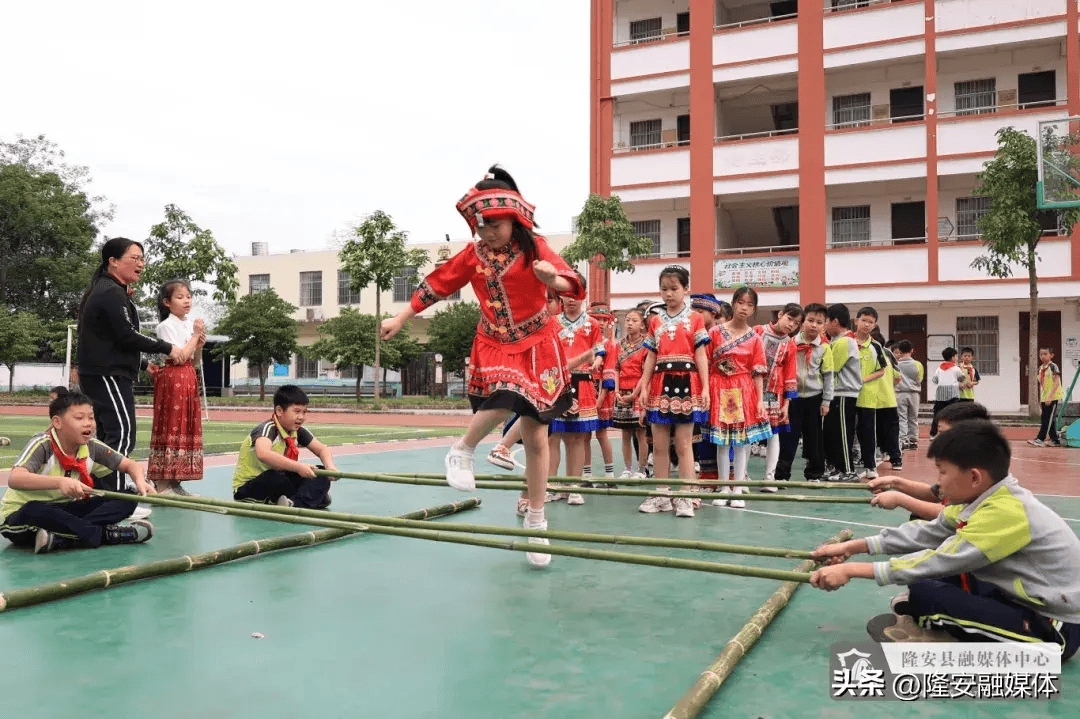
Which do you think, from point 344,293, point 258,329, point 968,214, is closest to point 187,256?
point 258,329

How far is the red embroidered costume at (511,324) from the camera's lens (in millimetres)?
3801

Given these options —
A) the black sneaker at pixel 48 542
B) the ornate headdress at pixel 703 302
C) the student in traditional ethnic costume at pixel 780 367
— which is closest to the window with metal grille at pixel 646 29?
the student in traditional ethnic costume at pixel 780 367

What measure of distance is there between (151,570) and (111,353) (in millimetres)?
1883

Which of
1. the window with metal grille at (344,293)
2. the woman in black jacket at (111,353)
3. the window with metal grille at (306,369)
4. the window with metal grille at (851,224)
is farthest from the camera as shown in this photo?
the window with metal grille at (344,293)

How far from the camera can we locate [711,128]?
78.4 ft

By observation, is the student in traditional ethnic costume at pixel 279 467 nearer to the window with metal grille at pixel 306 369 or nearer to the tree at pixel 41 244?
the window with metal grille at pixel 306 369

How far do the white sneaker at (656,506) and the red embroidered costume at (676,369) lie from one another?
22.4 inches

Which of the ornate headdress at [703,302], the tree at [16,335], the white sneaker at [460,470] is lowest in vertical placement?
the white sneaker at [460,470]

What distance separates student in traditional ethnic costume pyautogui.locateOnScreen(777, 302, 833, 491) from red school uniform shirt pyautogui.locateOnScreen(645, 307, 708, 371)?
2.27 metres

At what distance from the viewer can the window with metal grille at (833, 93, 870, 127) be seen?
76.6 ft

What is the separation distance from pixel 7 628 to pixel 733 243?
24.6 m

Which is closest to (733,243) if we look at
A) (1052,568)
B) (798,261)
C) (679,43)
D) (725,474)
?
(798,261)

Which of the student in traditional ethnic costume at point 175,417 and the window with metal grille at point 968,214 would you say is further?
the window with metal grille at point 968,214

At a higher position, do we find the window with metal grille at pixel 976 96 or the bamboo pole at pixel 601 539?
the window with metal grille at pixel 976 96
